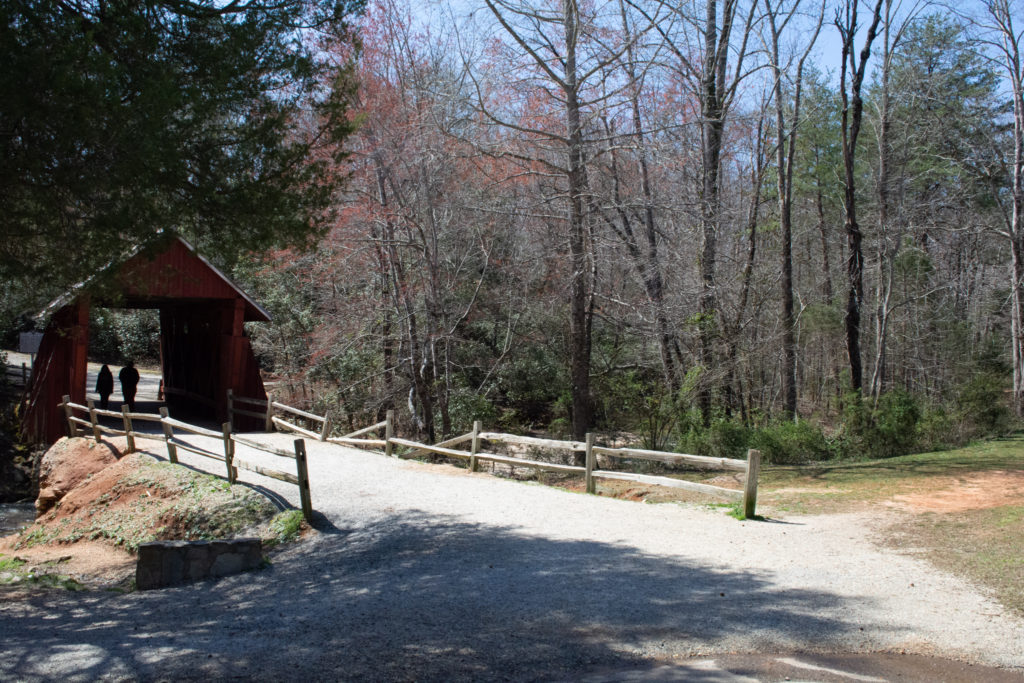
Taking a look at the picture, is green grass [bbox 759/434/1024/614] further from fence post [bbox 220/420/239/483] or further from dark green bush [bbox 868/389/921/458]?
fence post [bbox 220/420/239/483]

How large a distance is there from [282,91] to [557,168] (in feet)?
28.0

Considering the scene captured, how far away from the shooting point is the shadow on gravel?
5.36 metres

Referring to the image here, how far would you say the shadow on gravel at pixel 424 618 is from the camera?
17.6 ft

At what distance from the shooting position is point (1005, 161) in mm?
25734

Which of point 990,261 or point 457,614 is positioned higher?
point 990,261

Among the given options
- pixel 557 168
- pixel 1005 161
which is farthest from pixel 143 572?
pixel 1005 161

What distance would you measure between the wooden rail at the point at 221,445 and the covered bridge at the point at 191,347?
730 mm

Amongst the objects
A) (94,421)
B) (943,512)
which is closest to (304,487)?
(94,421)

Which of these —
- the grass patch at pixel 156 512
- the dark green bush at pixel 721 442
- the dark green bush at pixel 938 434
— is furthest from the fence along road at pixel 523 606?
the dark green bush at pixel 938 434

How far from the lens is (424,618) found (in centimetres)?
639

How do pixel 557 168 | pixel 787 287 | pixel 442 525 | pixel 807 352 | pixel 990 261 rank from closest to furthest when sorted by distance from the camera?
pixel 442 525 < pixel 557 168 < pixel 787 287 < pixel 990 261 < pixel 807 352

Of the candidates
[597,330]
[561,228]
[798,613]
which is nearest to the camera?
[798,613]

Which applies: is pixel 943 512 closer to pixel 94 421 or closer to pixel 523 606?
pixel 523 606

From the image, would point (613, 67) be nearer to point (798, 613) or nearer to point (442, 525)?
point (442, 525)
